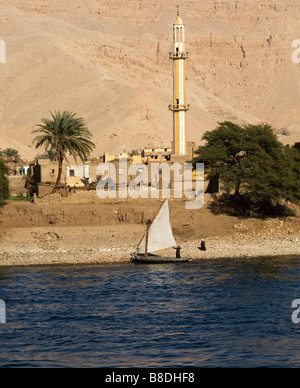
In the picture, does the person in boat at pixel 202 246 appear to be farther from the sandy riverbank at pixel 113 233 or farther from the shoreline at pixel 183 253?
the sandy riverbank at pixel 113 233

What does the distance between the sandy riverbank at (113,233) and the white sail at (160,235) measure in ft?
2.66

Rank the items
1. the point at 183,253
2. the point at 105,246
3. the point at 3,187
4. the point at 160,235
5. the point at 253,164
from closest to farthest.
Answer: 1. the point at 183,253
2. the point at 160,235
3. the point at 105,246
4. the point at 253,164
5. the point at 3,187

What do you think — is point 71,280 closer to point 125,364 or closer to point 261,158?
point 125,364

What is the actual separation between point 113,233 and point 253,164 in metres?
12.3

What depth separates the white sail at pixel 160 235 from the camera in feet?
168

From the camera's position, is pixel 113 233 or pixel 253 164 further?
pixel 253 164

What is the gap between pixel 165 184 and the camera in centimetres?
6844

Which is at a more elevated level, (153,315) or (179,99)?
(179,99)

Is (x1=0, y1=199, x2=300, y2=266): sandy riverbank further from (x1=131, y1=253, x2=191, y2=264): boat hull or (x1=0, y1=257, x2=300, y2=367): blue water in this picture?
(x1=0, y1=257, x2=300, y2=367): blue water

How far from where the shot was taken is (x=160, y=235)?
51594mm

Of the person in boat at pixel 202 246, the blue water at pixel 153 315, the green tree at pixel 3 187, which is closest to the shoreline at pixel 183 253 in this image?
the person in boat at pixel 202 246

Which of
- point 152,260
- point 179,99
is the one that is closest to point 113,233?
point 152,260

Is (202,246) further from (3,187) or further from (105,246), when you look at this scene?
(3,187)

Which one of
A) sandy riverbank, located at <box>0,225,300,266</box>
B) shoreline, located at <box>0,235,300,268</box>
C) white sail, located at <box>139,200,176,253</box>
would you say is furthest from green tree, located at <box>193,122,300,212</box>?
white sail, located at <box>139,200,176,253</box>
